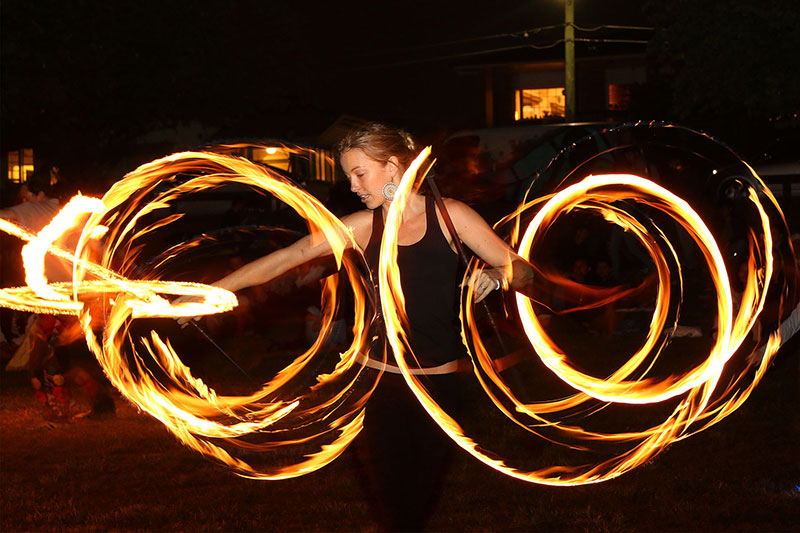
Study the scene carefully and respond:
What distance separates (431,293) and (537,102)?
35632mm

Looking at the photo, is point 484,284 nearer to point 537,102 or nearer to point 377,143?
point 377,143

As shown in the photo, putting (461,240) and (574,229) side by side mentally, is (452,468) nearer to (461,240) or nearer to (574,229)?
(461,240)

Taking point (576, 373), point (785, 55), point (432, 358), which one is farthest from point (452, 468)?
point (785, 55)

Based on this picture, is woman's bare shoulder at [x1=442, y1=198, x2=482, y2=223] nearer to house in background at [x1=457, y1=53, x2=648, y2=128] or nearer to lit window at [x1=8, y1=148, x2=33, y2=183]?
house in background at [x1=457, y1=53, x2=648, y2=128]

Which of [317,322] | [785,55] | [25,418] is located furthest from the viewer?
[785,55]

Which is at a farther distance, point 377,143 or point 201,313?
point 201,313

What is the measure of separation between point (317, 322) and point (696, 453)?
5.16 m

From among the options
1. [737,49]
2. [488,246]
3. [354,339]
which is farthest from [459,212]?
[737,49]

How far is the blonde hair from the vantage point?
12.9ft

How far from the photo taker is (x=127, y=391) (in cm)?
532

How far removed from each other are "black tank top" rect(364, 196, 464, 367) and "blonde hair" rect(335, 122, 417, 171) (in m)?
0.30

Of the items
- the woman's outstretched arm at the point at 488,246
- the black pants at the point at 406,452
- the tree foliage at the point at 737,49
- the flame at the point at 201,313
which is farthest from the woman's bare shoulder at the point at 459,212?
the tree foliage at the point at 737,49

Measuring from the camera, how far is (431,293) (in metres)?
3.91

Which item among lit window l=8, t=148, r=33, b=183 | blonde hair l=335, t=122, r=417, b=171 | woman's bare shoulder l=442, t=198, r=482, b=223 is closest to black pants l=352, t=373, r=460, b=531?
woman's bare shoulder l=442, t=198, r=482, b=223
